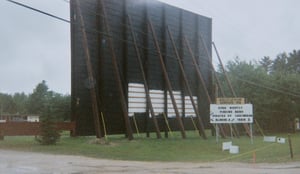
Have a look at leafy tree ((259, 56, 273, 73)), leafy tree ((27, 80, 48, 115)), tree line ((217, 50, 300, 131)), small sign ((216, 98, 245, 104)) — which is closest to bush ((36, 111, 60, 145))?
small sign ((216, 98, 245, 104))

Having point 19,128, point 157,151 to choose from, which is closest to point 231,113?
point 157,151

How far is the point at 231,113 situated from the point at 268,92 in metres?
14.4

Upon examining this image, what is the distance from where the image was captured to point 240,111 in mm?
26359

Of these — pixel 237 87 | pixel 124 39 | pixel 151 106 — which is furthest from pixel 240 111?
pixel 237 87

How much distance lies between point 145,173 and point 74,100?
12981 millimetres

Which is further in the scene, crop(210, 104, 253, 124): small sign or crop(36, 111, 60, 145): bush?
crop(210, 104, 253, 124): small sign

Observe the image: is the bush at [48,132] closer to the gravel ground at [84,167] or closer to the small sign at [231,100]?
the gravel ground at [84,167]

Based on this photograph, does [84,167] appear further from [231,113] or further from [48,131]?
[231,113]

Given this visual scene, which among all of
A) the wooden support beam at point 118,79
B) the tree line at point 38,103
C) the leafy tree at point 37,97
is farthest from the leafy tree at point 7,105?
the wooden support beam at point 118,79

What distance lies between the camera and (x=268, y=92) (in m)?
39.4

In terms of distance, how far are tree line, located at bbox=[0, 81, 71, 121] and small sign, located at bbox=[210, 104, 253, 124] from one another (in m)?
22.6

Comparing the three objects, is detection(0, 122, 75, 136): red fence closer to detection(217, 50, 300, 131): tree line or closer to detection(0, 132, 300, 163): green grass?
detection(0, 132, 300, 163): green grass

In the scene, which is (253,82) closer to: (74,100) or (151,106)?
(151,106)

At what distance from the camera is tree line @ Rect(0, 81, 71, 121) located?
53.9 metres
